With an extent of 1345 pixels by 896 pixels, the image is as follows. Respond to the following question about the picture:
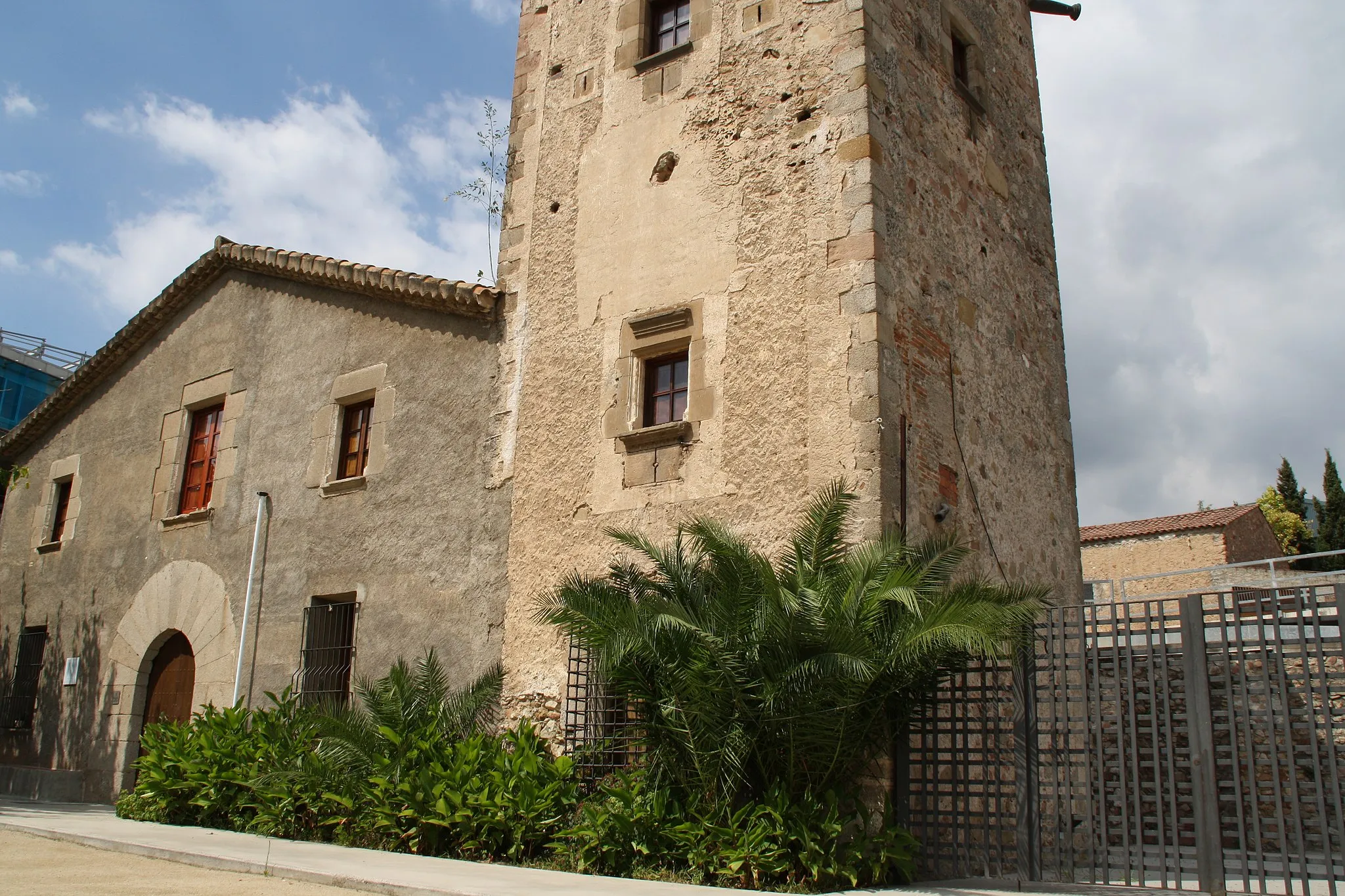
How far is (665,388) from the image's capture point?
9.36m

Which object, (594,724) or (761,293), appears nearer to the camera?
(594,724)

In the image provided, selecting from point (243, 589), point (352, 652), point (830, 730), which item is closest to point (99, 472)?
point (243, 589)

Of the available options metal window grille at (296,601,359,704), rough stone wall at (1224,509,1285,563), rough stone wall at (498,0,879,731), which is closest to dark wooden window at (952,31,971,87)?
rough stone wall at (498,0,879,731)

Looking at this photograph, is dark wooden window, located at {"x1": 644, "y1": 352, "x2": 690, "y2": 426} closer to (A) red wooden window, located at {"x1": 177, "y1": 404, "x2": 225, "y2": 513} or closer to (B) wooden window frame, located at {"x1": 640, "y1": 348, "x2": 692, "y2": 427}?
(B) wooden window frame, located at {"x1": 640, "y1": 348, "x2": 692, "y2": 427}

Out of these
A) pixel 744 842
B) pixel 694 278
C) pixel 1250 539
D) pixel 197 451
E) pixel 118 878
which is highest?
pixel 1250 539

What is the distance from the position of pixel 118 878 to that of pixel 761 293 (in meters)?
5.91

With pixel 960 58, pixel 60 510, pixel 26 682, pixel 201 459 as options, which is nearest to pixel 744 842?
pixel 960 58

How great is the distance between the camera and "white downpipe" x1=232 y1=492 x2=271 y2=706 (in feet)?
38.0

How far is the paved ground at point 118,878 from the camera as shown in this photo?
556 cm

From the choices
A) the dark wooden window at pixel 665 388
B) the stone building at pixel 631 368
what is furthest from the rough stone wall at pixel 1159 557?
the dark wooden window at pixel 665 388

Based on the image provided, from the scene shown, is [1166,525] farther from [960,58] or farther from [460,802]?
[460,802]

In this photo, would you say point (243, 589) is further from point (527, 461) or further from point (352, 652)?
point (527, 461)

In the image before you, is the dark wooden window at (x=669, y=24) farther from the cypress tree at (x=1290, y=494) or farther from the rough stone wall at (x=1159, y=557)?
the cypress tree at (x=1290, y=494)

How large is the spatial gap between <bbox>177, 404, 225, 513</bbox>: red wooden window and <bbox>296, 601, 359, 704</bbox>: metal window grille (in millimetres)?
2809
